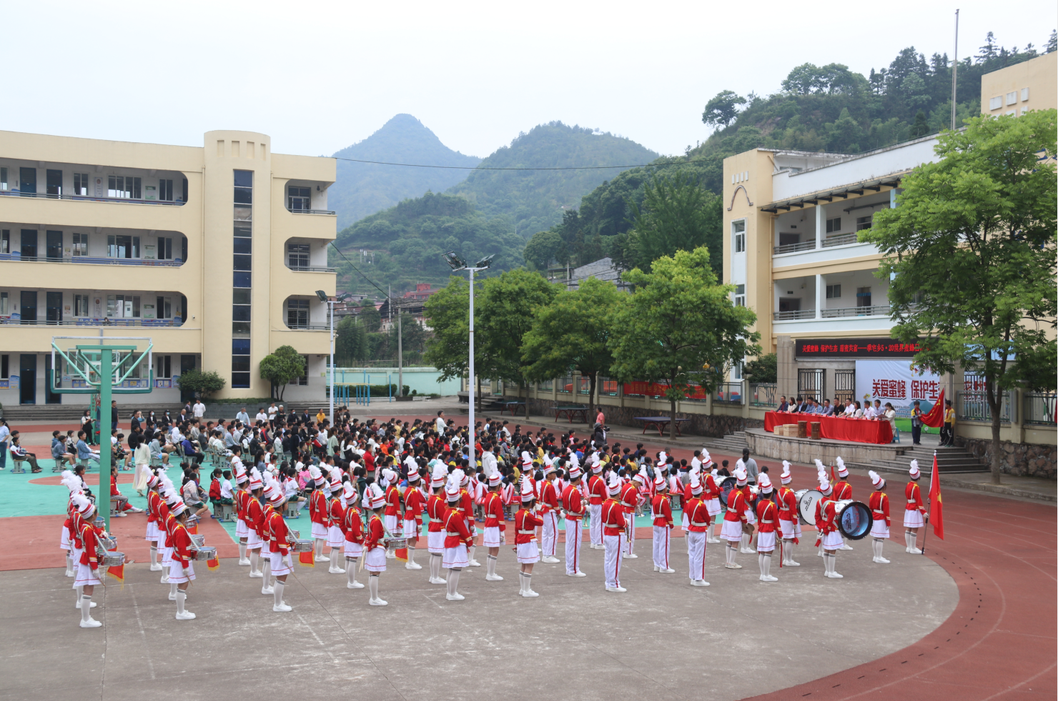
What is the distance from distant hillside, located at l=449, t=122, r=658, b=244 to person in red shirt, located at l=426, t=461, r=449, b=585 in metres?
122

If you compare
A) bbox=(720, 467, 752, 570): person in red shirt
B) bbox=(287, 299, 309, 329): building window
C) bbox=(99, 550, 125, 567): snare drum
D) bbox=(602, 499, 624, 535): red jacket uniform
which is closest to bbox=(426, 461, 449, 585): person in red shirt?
bbox=(602, 499, 624, 535): red jacket uniform

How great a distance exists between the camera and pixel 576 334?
37.2m

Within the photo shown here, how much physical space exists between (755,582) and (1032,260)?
1236 centimetres

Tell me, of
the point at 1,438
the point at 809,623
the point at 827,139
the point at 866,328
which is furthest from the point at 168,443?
the point at 827,139

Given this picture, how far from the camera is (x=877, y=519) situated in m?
13.7

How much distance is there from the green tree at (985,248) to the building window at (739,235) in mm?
17239

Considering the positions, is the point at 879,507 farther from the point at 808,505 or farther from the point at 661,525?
the point at 661,525

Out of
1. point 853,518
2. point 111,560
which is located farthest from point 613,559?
point 111,560

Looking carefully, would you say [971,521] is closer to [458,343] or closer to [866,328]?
[866,328]

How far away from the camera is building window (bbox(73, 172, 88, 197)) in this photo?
42.1 meters

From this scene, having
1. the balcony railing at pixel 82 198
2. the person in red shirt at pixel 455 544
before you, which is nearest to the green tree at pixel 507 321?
the balcony railing at pixel 82 198

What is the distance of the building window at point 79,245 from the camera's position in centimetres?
4206

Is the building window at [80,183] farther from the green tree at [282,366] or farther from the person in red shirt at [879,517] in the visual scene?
the person in red shirt at [879,517]

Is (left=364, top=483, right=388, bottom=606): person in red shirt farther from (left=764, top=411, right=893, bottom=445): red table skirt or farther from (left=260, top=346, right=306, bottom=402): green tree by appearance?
(left=260, top=346, right=306, bottom=402): green tree
